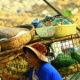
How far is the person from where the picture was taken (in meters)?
1.94

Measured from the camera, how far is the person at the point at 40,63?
194 centimetres

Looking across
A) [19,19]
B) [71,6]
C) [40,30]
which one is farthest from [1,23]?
[40,30]

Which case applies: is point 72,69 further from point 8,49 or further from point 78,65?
point 8,49

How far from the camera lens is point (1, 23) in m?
9.08

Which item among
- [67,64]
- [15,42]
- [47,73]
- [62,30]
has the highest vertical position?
[62,30]

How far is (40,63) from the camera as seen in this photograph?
2061 millimetres

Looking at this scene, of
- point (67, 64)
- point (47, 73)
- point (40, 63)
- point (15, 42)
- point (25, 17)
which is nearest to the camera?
point (47, 73)

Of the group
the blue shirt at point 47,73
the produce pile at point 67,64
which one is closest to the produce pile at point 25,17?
the produce pile at point 67,64

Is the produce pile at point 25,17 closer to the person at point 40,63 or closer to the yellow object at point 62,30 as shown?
the yellow object at point 62,30

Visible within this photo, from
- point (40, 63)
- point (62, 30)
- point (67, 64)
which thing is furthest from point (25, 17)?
Result: point (40, 63)

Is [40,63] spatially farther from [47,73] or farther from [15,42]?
[15,42]

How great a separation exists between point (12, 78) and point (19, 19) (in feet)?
27.0

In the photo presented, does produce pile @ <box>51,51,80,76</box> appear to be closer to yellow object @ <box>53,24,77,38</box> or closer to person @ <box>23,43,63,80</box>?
yellow object @ <box>53,24,77,38</box>

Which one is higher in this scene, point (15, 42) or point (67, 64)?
point (15, 42)
